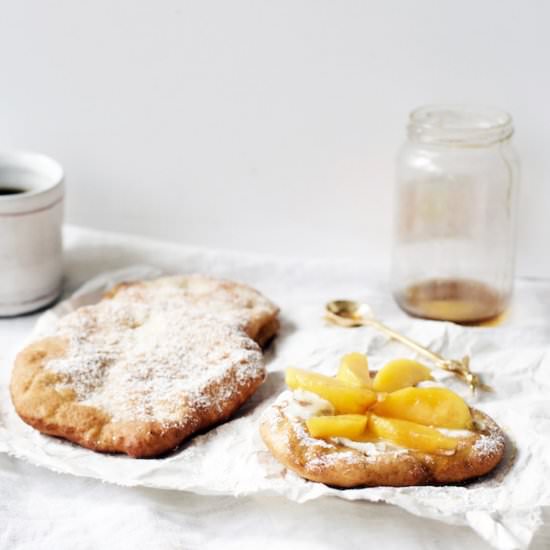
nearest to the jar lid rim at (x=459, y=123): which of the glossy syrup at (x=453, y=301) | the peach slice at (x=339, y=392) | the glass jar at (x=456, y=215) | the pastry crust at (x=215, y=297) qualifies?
the glass jar at (x=456, y=215)

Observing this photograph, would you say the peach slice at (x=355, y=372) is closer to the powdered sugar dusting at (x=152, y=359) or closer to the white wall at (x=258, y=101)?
the powdered sugar dusting at (x=152, y=359)

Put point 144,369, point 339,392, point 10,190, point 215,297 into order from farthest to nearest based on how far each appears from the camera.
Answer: point 10,190 < point 215,297 < point 144,369 < point 339,392

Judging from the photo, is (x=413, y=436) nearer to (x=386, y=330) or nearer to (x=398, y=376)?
(x=398, y=376)

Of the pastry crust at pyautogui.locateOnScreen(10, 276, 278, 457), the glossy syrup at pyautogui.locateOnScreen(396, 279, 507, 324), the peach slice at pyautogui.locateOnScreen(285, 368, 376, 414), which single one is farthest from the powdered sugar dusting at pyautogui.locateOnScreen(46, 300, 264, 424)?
the glossy syrup at pyautogui.locateOnScreen(396, 279, 507, 324)

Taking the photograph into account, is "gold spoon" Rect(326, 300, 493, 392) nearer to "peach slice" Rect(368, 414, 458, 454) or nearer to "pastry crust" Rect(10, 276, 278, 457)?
"pastry crust" Rect(10, 276, 278, 457)

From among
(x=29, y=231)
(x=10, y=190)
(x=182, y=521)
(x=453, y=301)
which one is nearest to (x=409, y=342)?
(x=453, y=301)

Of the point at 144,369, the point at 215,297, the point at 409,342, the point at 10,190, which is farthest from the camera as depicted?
the point at 10,190

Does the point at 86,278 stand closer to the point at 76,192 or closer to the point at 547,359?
the point at 76,192
